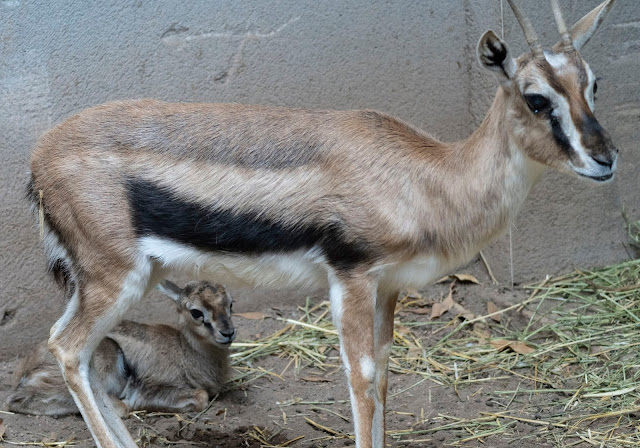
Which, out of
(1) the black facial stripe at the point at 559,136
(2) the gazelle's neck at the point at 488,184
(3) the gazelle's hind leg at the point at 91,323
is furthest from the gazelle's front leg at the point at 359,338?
(1) the black facial stripe at the point at 559,136

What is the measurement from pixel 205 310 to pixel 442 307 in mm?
1963

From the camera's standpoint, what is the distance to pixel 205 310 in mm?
5641

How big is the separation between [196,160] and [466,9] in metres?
2.96

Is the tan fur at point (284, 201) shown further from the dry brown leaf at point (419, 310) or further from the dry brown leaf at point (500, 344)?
the dry brown leaf at point (419, 310)

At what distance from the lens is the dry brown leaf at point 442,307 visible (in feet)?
21.7

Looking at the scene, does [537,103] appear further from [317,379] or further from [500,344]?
[317,379]

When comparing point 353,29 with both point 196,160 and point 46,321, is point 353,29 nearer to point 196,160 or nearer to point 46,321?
point 196,160

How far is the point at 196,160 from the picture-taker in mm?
4484

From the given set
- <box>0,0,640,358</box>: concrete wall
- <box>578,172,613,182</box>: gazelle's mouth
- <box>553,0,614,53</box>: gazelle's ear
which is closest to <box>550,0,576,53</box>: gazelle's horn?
<box>553,0,614,53</box>: gazelle's ear

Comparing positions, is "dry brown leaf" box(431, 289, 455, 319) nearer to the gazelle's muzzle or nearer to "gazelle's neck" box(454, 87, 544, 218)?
"gazelle's neck" box(454, 87, 544, 218)

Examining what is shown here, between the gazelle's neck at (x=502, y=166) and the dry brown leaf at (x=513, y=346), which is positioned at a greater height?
the gazelle's neck at (x=502, y=166)

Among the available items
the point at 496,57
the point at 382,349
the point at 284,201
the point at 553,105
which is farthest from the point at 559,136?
the point at 382,349

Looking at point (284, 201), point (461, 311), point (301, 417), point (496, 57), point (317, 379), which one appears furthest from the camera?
point (461, 311)

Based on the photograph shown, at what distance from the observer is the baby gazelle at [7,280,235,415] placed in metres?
5.42
